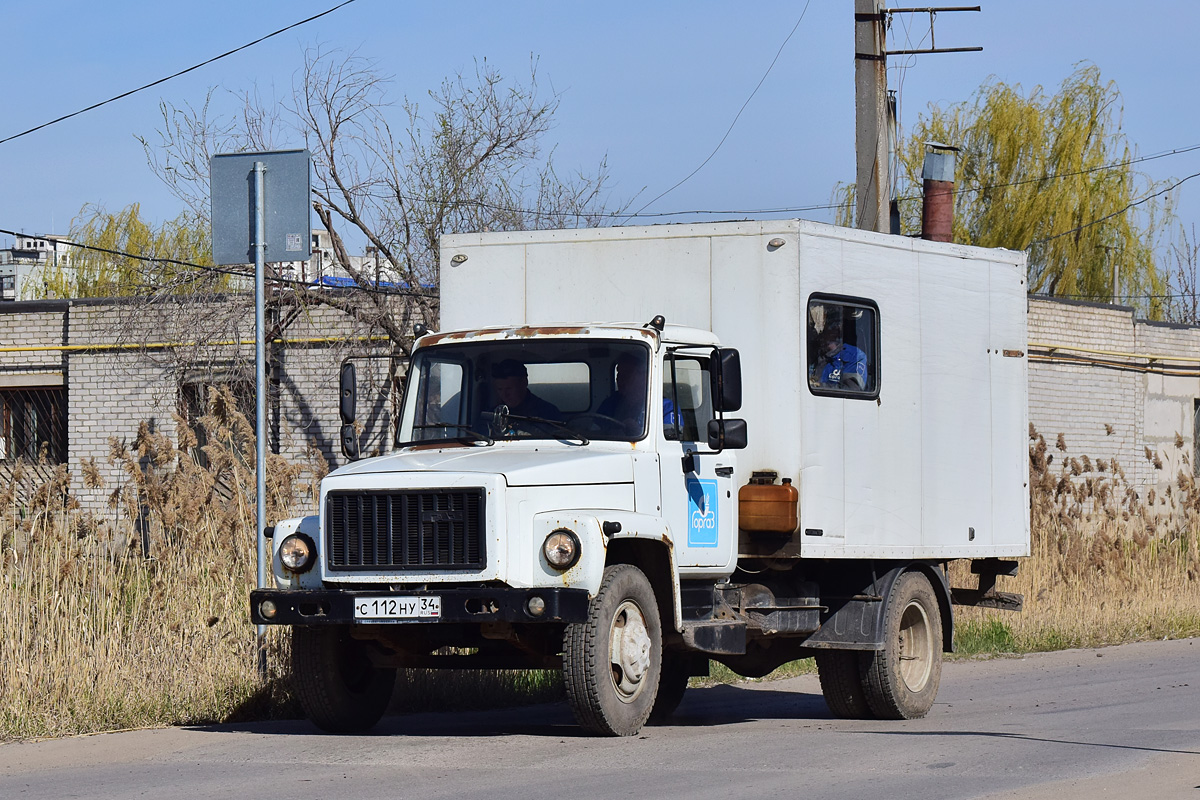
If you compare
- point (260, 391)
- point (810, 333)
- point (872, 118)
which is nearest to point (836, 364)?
point (810, 333)

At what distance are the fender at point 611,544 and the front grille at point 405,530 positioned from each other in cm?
36

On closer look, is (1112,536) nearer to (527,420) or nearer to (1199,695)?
(1199,695)

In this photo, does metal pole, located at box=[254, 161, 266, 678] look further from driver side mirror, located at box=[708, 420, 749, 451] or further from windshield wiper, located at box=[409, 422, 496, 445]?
driver side mirror, located at box=[708, 420, 749, 451]

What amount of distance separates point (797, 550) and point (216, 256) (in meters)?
4.21

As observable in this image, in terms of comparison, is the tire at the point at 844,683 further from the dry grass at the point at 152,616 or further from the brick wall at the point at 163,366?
the brick wall at the point at 163,366

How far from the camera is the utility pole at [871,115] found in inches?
730

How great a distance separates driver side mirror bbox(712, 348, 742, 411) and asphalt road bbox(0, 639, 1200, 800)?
1.90 m

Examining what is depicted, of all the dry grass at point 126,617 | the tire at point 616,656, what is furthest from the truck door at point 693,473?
the dry grass at point 126,617

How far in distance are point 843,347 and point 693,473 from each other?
152 centimetres

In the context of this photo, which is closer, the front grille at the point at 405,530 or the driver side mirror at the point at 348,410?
the front grille at the point at 405,530

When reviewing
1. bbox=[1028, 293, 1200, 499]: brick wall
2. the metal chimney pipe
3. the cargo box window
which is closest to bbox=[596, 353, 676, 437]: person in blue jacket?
the cargo box window

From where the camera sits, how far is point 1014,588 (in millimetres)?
18203

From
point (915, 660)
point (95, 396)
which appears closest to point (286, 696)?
point (915, 660)

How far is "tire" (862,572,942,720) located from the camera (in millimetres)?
11148
